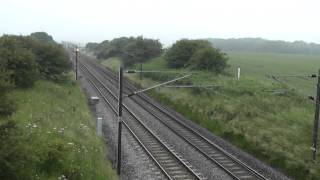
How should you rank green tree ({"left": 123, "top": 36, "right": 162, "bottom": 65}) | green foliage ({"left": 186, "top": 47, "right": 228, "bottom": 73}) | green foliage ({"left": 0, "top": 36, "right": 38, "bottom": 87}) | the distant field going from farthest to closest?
green tree ({"left": 123, "top": 36, "right": 162, "bottom": 65})
the distant field
green foliage ({"left": 186, "top": 47, "right": 228, "bottom": 73})
green foliage ({"left": 0, "top": 36, "right": 38, "bottom": 87})

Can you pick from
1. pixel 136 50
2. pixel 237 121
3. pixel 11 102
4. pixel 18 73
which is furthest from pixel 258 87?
pixel 136 50

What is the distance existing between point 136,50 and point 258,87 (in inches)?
1573

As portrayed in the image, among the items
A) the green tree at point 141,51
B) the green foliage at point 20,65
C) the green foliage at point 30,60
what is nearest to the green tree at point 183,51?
the green tree at point 141,51

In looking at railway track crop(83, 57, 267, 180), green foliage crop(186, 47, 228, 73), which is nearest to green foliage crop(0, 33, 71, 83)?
railway track crop(83, 57, 267, 180)

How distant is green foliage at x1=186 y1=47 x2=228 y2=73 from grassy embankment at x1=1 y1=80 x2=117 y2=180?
72.9ft

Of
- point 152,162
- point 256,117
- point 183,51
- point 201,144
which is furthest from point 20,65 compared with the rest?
point 183,51

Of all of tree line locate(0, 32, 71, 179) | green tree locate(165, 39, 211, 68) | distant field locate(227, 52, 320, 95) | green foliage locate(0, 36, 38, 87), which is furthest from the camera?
green tree locate(165, 39, 211, 68)

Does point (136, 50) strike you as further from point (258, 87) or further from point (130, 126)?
point (130, 126)

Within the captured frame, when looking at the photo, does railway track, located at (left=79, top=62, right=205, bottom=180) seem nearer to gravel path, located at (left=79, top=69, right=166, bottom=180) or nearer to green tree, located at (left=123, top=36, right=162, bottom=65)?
gravel path, located at (left=79, top=69, right=166, bottom=180)

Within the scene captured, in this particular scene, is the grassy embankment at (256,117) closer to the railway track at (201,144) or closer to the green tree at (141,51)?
the railway track at (201,144)

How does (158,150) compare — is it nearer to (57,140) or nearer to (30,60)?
(57,140)

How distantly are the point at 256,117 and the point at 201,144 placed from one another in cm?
628

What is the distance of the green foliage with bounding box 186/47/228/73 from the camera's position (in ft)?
191

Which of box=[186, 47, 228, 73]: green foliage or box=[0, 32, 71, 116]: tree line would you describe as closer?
box=[0, 32, 71, 116]: tree line
